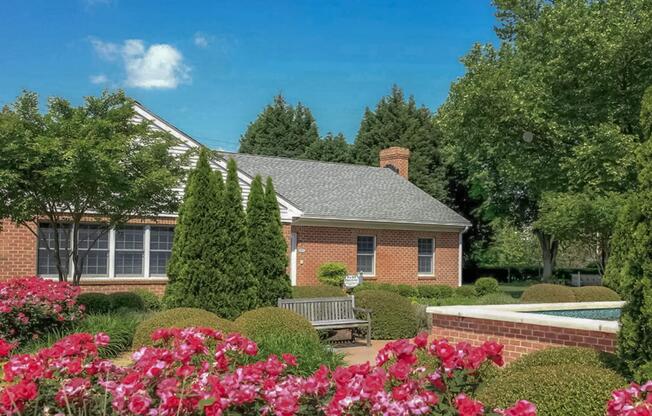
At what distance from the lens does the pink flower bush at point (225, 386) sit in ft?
11.5

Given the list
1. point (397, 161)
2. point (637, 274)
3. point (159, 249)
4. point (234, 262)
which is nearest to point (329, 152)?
point (397, 161)

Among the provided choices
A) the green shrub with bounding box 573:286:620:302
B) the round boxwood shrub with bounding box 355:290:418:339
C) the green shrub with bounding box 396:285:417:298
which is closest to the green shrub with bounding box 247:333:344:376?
the round boxwood shrub with bounding box 355:290:418:339

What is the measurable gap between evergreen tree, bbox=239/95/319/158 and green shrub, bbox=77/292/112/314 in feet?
107

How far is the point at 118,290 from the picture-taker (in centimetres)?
1850

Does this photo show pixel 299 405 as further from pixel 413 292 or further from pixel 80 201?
pixel 413 292

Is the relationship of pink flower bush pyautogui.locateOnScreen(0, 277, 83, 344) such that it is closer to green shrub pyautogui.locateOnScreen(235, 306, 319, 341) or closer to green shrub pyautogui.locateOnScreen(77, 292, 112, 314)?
green shrub pyautogui.locateOnScreen(77, 292, 112, 314)

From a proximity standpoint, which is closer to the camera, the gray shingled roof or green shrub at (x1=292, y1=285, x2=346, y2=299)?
green shrub at (x1=292, y1=285, x2=346, y2=299)

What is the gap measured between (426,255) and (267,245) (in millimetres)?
13471

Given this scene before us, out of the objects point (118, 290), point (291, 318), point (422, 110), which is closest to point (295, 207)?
point (118, 290)

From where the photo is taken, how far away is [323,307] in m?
14.2

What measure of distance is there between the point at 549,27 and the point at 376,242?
10120 millimetres

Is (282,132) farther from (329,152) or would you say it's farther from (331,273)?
(331,273)

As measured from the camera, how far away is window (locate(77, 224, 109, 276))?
59.1 ft

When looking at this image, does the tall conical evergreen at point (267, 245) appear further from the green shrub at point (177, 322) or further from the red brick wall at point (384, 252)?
the red brick wall at point (384, 252)
